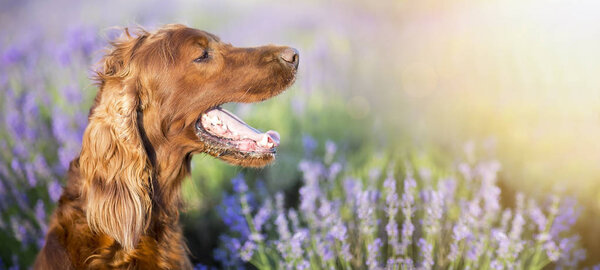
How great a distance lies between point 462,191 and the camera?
322 centimetres

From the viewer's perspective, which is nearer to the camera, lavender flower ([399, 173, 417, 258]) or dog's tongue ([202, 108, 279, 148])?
dog's tongue ([202, 108, 279, 148])

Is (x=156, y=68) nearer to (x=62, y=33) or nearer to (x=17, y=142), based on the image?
(x=17, y=142)

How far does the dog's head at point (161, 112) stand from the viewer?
220cm

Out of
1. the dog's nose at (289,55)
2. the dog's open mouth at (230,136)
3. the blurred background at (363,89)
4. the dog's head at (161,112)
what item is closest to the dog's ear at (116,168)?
the dog's head at (161,112)

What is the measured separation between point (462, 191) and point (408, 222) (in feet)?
2.19

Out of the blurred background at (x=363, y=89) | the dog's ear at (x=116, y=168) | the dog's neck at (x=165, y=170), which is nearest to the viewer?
the dog's ear at (x=116, y=168)

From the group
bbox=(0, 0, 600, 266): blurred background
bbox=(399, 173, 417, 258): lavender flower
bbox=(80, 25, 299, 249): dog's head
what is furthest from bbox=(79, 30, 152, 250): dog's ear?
bbox=(399, 173, 417, 258): lavender flower

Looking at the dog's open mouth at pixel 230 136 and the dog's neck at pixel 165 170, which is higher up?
the dog's open mouth at pixel 230 136

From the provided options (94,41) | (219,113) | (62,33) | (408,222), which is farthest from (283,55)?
(62,33)

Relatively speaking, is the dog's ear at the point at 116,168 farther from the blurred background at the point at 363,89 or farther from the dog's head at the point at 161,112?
the blurred background at the point at 363,89

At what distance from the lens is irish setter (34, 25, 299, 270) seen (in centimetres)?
220

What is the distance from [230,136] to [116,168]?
473mm

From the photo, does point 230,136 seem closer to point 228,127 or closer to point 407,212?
point 228,127

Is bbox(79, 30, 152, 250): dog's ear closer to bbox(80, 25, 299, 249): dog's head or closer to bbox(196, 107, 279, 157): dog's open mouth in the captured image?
bbox(80, 25, 299, 249): dog's head
